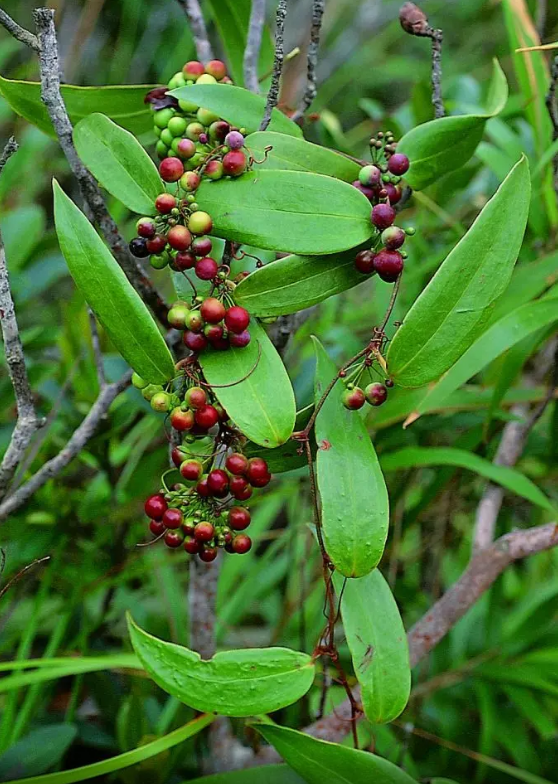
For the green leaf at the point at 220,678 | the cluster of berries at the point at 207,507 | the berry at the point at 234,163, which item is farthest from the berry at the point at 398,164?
the green leaf at the point at 220,678

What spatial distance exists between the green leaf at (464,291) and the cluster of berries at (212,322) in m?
0.09

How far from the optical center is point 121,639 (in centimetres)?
107

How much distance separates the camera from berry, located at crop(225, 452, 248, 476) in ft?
1.55

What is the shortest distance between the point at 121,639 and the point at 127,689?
0.12 m

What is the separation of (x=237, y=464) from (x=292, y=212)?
0.16 m

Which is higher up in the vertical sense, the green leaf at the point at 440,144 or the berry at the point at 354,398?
the green leaf at the point at 440,144

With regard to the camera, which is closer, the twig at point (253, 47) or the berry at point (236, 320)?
the berry at point (236, 320)

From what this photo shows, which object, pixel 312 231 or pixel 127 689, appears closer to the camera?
pixel 312 231

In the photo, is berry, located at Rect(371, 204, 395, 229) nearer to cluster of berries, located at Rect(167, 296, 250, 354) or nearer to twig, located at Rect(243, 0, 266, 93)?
cluster of berries, located at Rect(167, 296, 250, 354)

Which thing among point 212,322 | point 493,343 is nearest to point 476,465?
point 493,343

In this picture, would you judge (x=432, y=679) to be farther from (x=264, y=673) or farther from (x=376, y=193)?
(x=376, y=193)

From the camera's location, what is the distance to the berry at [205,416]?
1.52 ft

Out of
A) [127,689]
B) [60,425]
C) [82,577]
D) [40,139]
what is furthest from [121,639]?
[40,139]

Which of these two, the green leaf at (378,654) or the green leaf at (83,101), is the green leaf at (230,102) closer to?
the green leaf at (83,101)
